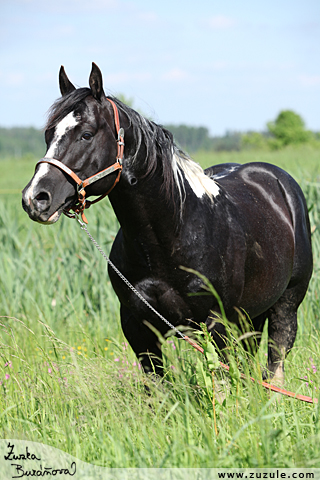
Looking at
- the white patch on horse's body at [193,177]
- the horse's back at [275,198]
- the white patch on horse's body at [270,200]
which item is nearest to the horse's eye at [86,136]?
the white patch on horse's body at [193,177]

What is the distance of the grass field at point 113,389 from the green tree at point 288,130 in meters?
82.1

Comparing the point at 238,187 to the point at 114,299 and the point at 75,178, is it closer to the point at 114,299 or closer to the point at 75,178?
the point at 75,178

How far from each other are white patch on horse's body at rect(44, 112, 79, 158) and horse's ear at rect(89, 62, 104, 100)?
188 mm

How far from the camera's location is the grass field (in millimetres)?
1840

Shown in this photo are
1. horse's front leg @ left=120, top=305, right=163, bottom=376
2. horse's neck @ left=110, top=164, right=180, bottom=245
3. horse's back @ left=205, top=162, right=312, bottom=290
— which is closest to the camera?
horse's neck @ left=110, top=164, right=180, bottom=245

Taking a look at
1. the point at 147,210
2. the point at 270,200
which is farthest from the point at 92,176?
the point at 270,200

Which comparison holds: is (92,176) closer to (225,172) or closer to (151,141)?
(151,141)

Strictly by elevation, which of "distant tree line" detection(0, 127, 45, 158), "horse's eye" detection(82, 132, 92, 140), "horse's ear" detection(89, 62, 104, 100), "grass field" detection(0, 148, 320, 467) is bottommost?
"grass field" detection(0, 148, 320, 467)

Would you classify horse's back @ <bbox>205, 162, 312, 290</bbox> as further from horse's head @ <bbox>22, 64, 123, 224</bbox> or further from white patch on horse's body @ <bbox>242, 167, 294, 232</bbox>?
horse's head @ <bbox>22, 64, 123, 224</bbox>

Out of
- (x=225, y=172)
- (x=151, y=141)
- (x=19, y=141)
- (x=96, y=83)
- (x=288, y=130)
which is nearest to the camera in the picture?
(x=96, y=83)

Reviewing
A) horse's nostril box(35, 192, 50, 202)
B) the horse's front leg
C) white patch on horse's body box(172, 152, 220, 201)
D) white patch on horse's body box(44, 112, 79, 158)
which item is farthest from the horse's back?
horse's nostril box(35, 192, 50, 202)

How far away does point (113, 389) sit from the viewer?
2611 mm

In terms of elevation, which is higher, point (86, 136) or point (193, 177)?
point (86, 136)

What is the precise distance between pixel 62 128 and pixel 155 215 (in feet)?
2.21
